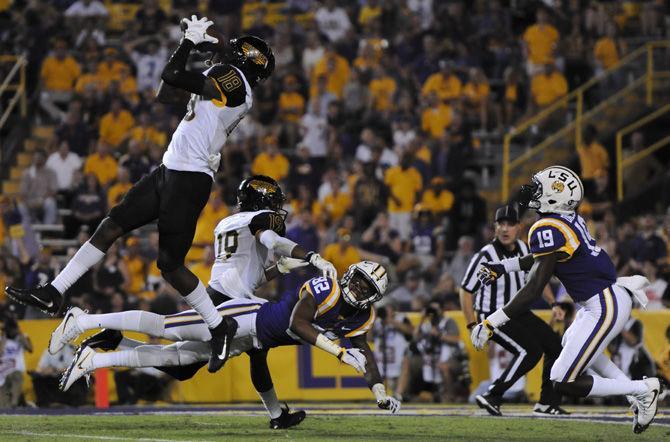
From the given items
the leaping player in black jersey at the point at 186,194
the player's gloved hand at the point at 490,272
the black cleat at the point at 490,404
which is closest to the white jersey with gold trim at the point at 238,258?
the leaping player in black jersey at the point at 186,194

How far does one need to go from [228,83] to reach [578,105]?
34.6 ft

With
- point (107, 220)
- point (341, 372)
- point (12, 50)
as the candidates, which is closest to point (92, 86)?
point (12, 50)

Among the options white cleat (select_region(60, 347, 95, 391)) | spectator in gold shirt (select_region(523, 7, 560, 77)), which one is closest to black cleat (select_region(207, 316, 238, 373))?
white cleat (select_region(60, 347, 95, 391))

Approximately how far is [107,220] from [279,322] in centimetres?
137

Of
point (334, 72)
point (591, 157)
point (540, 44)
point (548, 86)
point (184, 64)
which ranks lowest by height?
point (591, 157)

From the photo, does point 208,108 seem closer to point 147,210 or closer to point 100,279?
point 147,210

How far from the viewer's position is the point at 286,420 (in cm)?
1048

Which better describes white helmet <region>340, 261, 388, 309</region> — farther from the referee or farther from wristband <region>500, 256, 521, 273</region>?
the referee

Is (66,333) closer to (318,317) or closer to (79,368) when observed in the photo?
(79,368)

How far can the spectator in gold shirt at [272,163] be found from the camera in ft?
61.7

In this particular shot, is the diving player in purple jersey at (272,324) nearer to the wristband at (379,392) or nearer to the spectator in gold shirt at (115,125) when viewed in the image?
the wristband at (379,392)

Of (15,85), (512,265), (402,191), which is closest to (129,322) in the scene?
(512,265)

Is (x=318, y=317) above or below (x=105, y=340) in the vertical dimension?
above

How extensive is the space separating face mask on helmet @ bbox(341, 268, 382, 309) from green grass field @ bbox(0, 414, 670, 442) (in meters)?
0.93
